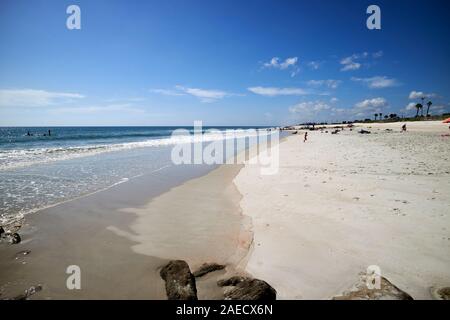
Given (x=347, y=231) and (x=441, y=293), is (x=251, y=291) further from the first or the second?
(x=347, y=231)

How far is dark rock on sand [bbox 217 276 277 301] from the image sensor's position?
142 inches

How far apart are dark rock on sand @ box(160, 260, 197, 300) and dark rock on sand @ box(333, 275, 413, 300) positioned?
229 cm

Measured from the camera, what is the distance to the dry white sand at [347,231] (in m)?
4.21

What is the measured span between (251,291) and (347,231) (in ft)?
11.2

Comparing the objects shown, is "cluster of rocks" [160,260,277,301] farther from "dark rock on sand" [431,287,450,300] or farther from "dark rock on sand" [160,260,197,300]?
"dark rock on sand" [431,287,450,300]

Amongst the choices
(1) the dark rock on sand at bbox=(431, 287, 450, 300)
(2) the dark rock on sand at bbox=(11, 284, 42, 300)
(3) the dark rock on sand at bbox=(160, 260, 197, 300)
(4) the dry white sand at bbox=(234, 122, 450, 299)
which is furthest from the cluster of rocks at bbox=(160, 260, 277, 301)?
(1) the dark rock on sand at bbox=(431, 287, 450, 300)

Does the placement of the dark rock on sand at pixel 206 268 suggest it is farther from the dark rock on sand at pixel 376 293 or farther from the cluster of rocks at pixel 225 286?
the dark rock on sand at pixel 376 293

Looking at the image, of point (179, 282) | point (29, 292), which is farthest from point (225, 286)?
point (29, 292)

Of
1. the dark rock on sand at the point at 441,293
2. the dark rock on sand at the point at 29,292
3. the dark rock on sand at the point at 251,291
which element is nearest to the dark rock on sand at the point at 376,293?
the dark rock on sand at the point at 441,293

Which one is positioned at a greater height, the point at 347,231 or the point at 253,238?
the point at 347,231

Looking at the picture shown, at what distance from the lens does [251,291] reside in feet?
12.0

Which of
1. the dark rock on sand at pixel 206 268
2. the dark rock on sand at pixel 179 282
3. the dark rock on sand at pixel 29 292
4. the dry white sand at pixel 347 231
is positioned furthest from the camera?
the dark rock on sand at pixel 206 268

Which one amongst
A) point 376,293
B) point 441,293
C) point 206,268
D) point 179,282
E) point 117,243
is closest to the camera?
point 376,293

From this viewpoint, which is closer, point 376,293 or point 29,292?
point 376,293
